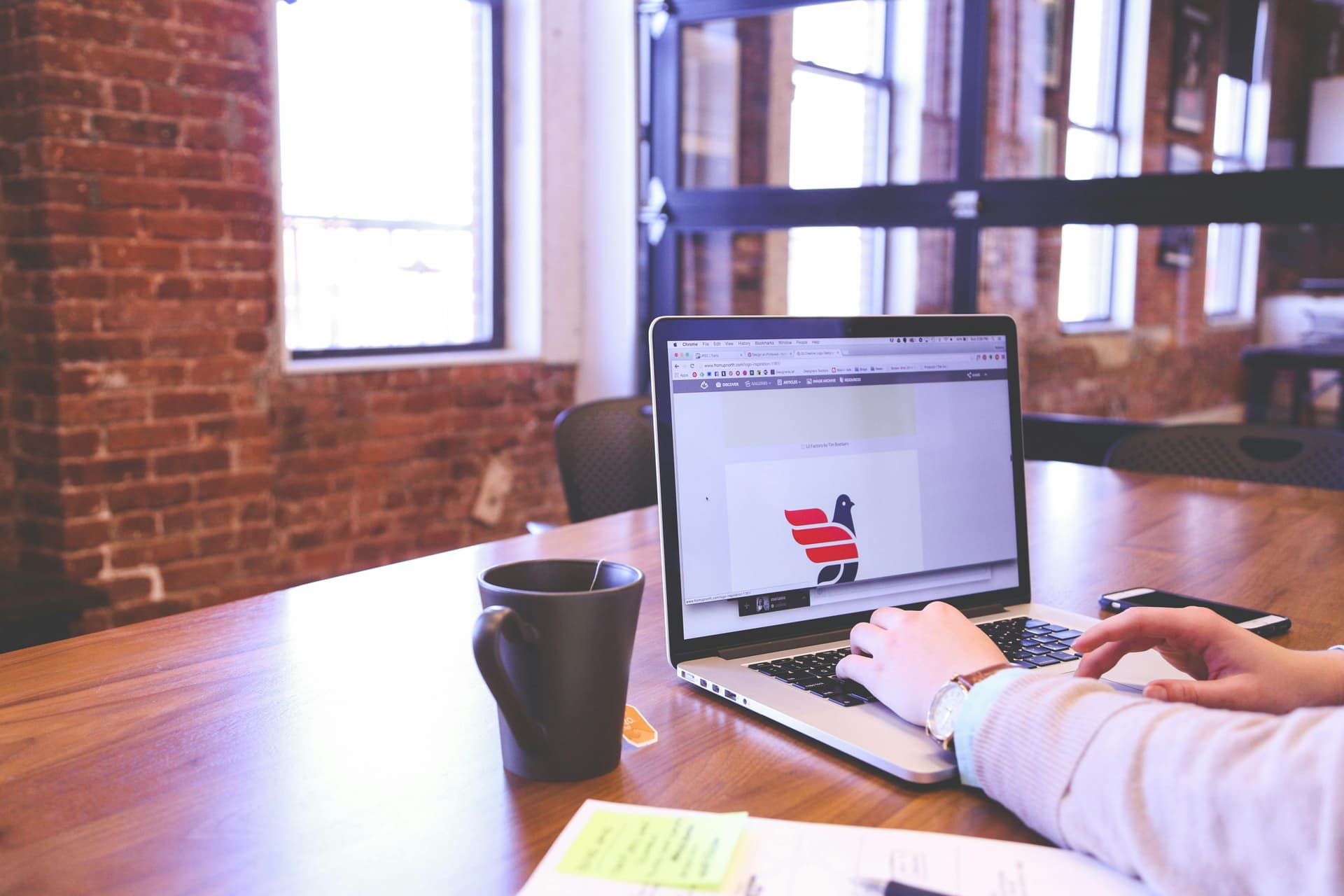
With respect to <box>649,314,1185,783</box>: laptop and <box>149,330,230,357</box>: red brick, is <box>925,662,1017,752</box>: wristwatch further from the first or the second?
<box>149,330,230,357</box>: red brick

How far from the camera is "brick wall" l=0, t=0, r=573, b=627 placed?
2611mm

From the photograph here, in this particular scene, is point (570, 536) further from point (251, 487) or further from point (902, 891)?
point (251, 487)


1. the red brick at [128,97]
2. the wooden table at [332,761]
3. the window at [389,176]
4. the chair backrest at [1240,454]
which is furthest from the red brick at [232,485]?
the chair backrest at [1240,454]

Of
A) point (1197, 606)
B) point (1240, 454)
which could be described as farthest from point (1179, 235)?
point (1197, 606)

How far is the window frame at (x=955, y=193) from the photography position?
3188 millimetres

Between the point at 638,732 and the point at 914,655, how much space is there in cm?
23

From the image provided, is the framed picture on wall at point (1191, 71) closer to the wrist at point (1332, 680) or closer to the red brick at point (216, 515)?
the wrist at point (1332, 680)

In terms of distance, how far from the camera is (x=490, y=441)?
388 centimetres

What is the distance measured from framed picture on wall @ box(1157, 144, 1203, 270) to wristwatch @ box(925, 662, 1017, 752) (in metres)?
2.85

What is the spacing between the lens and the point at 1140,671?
1.05 m

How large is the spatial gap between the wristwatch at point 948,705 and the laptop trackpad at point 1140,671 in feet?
0.67

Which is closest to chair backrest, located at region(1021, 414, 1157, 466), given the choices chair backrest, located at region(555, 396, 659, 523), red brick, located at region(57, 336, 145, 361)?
chair backrest, located at region(555, 396, 659, 523)

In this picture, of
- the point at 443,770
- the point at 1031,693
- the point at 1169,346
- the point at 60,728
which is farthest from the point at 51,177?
the point at 1169,346

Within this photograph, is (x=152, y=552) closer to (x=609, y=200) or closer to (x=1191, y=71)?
(x=609, y=200)
